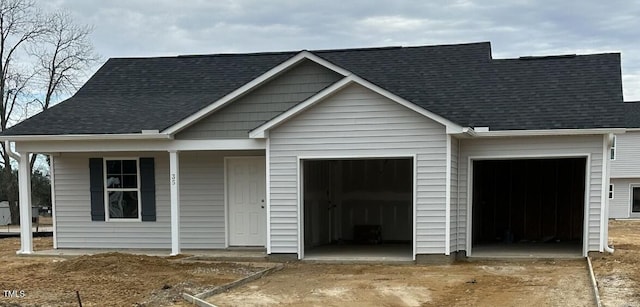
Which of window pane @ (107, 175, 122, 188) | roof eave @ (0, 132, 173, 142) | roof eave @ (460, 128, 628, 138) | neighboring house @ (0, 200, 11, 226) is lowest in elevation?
neighboring house @ (0, 200, 11, 226)

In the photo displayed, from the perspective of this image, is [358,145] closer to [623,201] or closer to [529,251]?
[529,251]

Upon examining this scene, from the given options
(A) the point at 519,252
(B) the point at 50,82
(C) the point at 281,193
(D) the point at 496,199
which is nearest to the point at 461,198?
(A) the point at 519,252

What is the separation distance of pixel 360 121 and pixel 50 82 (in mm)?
25965

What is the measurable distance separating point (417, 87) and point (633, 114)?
20.9 meters

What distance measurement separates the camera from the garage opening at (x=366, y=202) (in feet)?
43.1

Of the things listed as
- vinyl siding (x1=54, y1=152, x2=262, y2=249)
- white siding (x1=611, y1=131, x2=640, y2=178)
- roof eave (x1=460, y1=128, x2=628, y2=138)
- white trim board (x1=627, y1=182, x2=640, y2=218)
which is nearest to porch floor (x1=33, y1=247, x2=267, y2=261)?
vinyl siding (x1=54, y1=152, x2=262, y2=249)

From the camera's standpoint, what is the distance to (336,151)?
10.0 m

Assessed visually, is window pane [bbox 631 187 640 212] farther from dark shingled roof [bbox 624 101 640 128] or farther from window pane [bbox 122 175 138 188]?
window pane [bbox 122 175 138 188]

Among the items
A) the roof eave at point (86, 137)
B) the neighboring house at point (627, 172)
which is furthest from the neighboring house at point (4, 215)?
the neighboring house at point (627, 172)

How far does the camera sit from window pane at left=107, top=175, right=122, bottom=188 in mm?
11969

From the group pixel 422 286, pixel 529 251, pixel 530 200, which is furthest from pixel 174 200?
pixel 530 200

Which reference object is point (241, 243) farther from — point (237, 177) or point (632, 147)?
point (632, 147)

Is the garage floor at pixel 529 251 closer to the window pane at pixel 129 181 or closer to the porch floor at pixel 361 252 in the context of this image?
the porch floor at pixel 361 252

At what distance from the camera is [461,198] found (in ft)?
34.3
